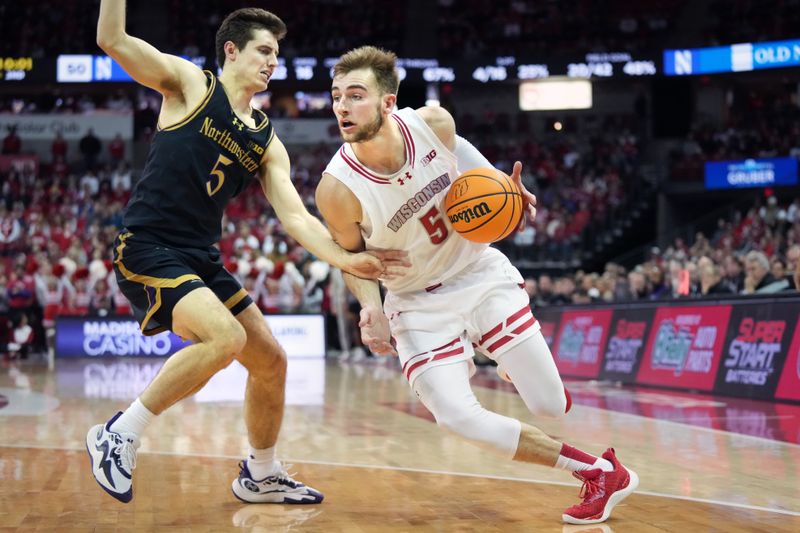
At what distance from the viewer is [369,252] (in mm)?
5004

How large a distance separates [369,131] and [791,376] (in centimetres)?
706

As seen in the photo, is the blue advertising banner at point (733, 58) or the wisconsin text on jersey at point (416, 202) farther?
the blue advertising banner at point (733, 58)

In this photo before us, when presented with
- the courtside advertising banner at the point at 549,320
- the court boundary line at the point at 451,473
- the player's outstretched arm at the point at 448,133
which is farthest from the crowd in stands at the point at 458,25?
the player's outstretched arm at the point at 448,133

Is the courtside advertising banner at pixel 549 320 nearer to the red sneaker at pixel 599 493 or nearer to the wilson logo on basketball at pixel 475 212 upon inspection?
the red sneaker at pixel 599 493

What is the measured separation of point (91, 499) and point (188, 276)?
4.88 feet

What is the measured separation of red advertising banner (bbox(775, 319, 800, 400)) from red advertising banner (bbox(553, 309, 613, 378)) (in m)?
3.88

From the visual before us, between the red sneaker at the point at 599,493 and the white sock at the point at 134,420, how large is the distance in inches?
82.7

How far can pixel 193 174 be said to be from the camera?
5.20 m

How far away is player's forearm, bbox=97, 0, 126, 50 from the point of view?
4828 millimetres

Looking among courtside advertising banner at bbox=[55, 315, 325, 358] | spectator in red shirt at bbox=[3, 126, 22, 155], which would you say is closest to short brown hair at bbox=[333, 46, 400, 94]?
courtside advertising banner at bbox=[55, 315, 325, 358]

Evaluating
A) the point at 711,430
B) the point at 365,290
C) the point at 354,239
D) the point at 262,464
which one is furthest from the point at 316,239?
the point at 711,430

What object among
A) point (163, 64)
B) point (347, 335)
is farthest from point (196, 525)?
point (347, 335)

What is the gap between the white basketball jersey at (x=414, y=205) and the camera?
505cm

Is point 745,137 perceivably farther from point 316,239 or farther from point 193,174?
point 193,174
